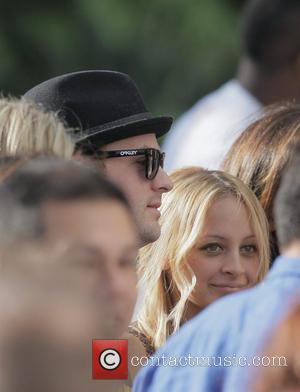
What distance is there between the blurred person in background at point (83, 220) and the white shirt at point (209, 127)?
2.94 meters

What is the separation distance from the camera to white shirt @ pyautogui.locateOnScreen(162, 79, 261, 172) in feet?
18.2

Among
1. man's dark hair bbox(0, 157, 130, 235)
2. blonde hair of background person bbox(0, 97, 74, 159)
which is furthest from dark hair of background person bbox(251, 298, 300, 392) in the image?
blonde hair of background person bbox(0, 97, 74, 159)

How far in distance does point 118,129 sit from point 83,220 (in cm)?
158

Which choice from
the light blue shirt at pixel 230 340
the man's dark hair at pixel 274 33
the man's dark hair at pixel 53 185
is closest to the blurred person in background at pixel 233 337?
the light blue shirt at pixel 230 340

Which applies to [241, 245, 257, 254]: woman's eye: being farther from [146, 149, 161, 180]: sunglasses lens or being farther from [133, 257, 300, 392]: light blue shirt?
[133, 257, 300, 392]: light blue shirt

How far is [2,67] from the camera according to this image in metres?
11.4

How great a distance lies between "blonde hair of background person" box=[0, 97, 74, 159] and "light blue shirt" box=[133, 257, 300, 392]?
2.64ft

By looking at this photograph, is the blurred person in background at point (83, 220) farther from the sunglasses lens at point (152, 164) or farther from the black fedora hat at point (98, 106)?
the sunglasses lens at point (152, 164)

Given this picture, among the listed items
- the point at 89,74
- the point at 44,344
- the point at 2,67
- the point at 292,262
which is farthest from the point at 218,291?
the point at 2,67

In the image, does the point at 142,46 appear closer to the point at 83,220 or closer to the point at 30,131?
the point at 30,131

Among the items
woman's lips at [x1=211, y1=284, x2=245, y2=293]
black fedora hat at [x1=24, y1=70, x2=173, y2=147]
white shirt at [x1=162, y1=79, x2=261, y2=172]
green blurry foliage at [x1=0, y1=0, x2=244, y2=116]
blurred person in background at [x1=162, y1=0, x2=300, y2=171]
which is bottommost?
green blurry foliage at [x1=0, y1=0, x2=244, y2=116]

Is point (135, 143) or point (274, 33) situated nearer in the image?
point (135, 143)

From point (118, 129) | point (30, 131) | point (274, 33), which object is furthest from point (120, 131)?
point (274, 33)

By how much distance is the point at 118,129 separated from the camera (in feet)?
12.7
